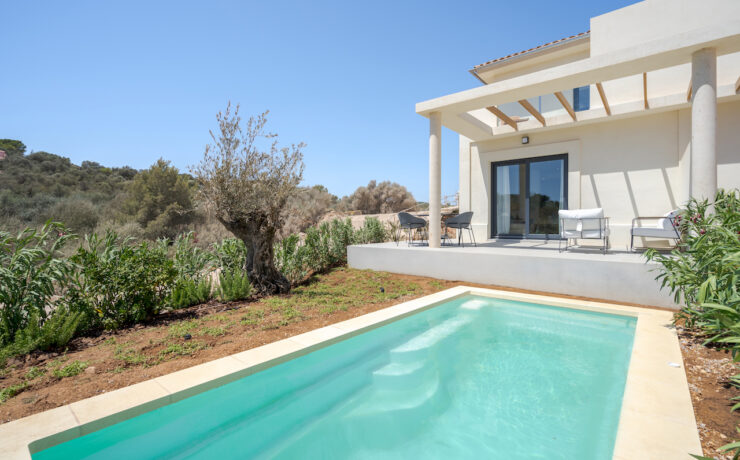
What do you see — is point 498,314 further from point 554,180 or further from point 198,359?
point 554,180

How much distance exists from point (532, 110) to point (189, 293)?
8.09 meters

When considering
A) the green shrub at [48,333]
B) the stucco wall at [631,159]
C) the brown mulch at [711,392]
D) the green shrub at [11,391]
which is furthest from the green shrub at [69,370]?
the stucco wall at [631,159]

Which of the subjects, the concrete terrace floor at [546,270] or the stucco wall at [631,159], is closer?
the concrete terrace floor at [546,270]

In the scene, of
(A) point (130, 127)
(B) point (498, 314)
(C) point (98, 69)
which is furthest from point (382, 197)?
(B) point (498, 314)

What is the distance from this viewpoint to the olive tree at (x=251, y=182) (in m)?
5.49

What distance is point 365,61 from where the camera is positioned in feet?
38.1

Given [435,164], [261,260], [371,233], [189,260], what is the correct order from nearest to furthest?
1. [189,260]
2. [261,260]
3. [435,164]
4. [371,233]

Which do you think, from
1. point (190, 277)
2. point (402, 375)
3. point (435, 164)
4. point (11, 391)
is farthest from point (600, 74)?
point (11, 391)

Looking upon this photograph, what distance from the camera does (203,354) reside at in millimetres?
3441

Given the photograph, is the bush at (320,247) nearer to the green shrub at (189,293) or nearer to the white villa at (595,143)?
the white villa at (595,143)

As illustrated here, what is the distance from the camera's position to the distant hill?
13.3m

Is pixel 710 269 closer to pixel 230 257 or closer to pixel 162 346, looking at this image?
pixel 162 346

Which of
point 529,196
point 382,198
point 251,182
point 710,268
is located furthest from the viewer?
point 382,198

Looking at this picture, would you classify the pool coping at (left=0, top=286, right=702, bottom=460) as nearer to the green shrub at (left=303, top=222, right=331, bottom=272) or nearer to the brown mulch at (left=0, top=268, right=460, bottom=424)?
the brown mulch at (left=0, top=268, right=460, bottom=424)
